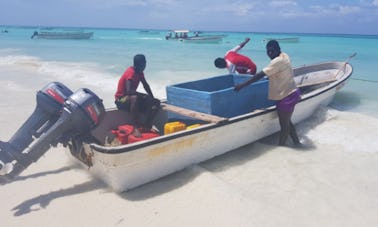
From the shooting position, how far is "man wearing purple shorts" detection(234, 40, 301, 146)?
15.4 feet

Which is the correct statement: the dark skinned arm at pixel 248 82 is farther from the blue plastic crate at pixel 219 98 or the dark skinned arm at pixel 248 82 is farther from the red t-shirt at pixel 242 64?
the red t-shirt at pixel 242 64

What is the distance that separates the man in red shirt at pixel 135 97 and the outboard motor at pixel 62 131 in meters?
0.83

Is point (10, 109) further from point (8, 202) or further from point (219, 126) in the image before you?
point (219, 126)

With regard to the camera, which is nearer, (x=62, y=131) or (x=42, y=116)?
(x=62, y=131)

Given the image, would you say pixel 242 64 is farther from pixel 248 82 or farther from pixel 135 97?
pixel 135 97

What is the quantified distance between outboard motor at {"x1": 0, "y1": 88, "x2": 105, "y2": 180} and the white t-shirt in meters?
2.62

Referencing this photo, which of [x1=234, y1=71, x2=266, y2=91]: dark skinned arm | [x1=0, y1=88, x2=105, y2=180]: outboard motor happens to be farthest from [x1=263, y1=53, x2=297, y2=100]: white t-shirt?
[x1=0, y1=88, x2=105, y2=180]: outboard motor

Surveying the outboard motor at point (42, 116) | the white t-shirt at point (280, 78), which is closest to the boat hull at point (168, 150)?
the white t-shirt at point (280, 78)

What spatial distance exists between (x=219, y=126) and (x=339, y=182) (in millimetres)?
1779

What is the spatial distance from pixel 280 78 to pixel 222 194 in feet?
7.24

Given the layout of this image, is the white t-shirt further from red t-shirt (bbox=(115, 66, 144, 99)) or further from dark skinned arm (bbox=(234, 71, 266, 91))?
red t-shirt (bbox=(115, 66, 144, 99))

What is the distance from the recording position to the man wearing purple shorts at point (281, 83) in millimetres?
4707

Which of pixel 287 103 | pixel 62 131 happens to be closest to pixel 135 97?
pixel 62 131

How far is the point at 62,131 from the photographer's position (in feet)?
11.7
